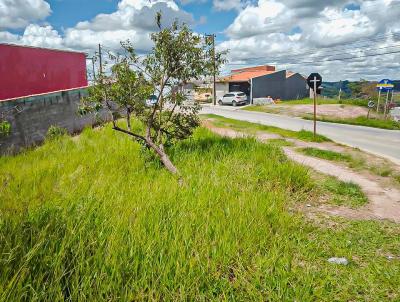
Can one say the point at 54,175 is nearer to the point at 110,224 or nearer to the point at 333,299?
the point at 110,224

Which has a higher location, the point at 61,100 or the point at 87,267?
the point at 61,100

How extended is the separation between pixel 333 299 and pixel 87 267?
2.37 m

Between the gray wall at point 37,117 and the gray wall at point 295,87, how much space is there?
44218 mm

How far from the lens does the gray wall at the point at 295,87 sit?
177 ft

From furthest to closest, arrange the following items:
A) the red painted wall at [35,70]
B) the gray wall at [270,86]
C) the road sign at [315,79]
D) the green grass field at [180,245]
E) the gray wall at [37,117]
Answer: the gray wall at [270,86]
the red painted wall at [35,70]
the road sign at [315,79]
the gray wall at [37,117]
the green grass field at [180,245]

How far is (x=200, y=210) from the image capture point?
14.1 feet

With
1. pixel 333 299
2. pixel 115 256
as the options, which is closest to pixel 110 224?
pixel 115 256

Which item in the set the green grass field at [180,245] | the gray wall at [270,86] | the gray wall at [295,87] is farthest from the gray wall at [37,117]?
the gray wall at [295,87]

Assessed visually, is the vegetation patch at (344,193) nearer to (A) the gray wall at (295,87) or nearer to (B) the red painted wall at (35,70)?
(B) the red painted wall at (35,70)

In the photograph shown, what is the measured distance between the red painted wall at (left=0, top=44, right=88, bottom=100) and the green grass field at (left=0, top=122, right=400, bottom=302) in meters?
12.0

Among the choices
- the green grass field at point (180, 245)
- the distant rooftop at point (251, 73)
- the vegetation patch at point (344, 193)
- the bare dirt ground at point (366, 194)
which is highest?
the distant rooftop at point (251, 73)

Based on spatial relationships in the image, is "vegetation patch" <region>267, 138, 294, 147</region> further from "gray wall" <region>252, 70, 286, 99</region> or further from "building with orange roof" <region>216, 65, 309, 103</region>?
"gray wall" <region>252, 70, 286, 99</region>

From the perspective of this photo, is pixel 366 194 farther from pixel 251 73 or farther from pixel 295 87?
pixel 295 87

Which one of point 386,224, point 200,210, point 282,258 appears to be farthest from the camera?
point 386,224
